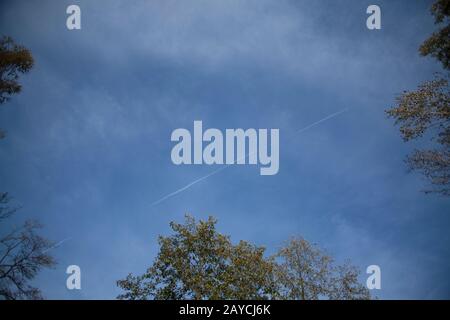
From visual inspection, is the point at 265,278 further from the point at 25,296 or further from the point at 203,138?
the point at 25,296

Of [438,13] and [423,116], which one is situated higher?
[438,13]

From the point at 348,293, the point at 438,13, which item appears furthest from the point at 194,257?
the point at 438,13

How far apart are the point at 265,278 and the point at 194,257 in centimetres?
286

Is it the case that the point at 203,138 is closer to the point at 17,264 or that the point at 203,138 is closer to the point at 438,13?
the point at 17,264

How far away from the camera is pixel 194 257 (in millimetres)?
17000
